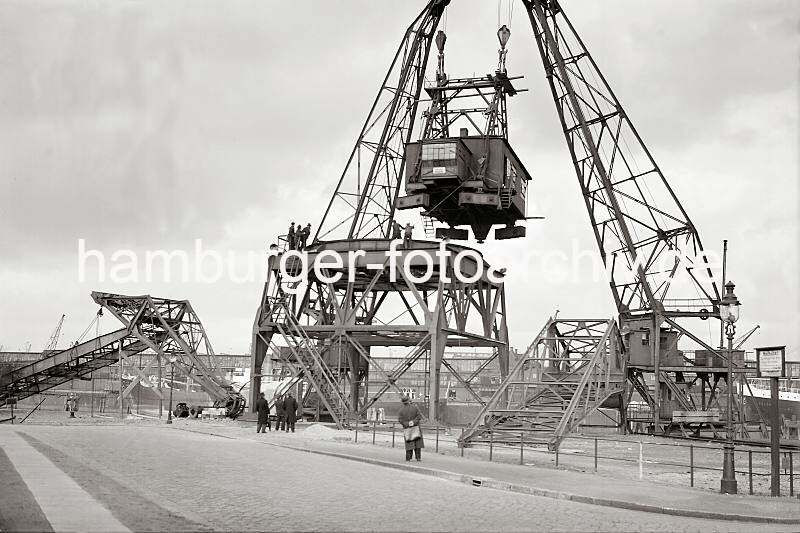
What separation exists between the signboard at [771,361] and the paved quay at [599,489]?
9.06 ft

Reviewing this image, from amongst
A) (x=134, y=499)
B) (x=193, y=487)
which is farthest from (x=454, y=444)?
(x=134, y=499)

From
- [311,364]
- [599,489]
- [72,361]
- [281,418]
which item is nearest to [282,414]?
[281,418]

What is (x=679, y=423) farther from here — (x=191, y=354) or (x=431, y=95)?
(x=191, y=354)

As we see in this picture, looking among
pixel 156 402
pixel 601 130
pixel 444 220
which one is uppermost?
pixel 601 130

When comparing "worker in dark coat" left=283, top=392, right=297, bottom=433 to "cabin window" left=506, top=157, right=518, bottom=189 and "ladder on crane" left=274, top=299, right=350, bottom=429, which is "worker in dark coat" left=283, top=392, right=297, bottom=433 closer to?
"ladder on crane" left=274, top=299, right=350, bottom=429

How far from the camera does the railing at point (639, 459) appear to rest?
21288mm

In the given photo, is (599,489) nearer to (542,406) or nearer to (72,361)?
(542,406)

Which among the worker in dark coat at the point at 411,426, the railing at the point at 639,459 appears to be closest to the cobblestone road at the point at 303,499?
the worker in dark coat at the point at 411,426

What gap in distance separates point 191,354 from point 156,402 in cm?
6127

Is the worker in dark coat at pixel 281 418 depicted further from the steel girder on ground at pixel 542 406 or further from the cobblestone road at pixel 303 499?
the cobblestone road at pixel 303 499

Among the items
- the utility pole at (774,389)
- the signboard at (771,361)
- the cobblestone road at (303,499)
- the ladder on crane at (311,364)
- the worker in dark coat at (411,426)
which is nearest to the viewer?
the cobblestone road at (303,499)

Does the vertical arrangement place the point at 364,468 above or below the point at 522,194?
below

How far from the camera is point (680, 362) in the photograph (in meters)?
49.3

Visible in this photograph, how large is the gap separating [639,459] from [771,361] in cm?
414
